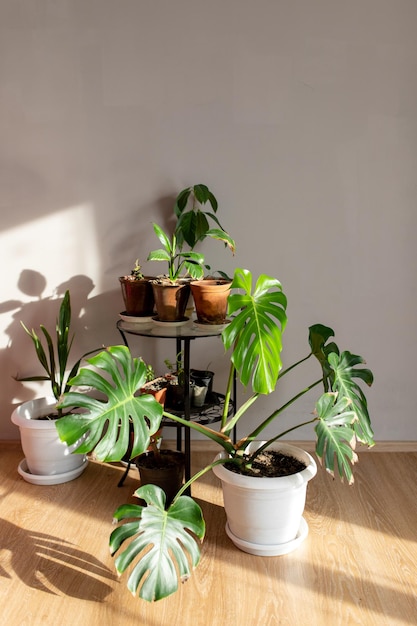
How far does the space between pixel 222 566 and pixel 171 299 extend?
3.44 ft

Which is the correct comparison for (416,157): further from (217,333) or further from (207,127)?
(217,333)

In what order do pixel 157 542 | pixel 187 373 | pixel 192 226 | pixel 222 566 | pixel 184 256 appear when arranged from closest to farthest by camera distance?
pixel 157 542 < pixel 222 566 < pixel 187 373 < pixel 184 256 < pixel 192 226

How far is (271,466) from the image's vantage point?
7.66ft

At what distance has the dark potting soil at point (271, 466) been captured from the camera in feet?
7.45

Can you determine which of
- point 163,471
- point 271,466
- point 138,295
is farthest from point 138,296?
point 271,466

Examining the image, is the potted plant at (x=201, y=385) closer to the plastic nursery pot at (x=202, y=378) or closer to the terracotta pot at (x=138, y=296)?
the plastic nursery pot at (x=202, y=378)

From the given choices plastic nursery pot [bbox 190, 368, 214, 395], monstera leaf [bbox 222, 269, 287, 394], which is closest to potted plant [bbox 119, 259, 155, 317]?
plastic nursery pot [bbox 190, 368, 214, 395]

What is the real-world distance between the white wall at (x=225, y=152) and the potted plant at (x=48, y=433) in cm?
28

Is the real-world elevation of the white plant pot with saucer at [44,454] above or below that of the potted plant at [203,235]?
below

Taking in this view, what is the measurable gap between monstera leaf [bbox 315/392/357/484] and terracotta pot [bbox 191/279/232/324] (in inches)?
24.9

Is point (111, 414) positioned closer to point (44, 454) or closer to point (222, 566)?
point (222, 566)

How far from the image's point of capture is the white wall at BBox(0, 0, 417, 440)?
9.32ft

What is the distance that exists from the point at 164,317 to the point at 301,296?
79 centimetres

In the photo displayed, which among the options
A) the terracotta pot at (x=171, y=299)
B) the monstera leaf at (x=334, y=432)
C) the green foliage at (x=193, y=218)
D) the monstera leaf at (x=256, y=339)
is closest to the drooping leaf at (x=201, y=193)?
the green foliage at (x=193, y=218)
